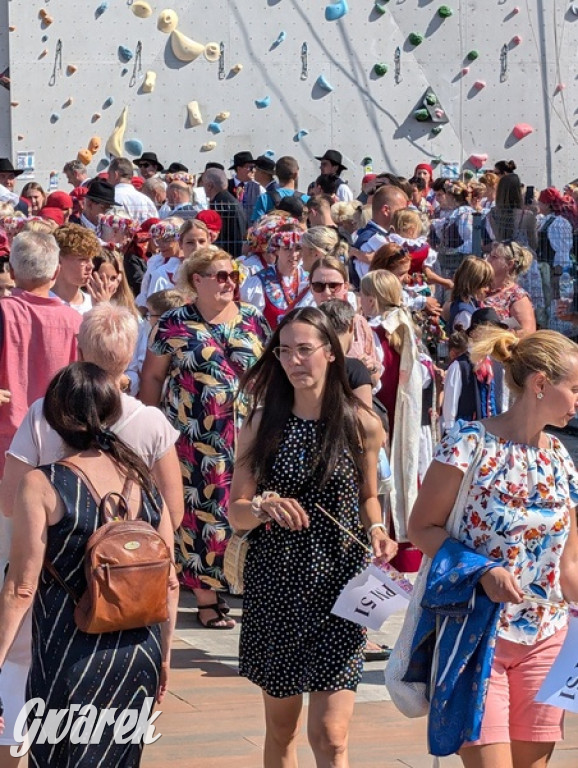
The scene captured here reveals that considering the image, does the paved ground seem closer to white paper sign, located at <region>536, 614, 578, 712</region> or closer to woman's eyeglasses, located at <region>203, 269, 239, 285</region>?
white paper sign, located at <region>536, 614, 578, 712</region>

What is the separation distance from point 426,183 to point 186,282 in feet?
36.3

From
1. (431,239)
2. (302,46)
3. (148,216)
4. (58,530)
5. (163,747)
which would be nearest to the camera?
(58,530)

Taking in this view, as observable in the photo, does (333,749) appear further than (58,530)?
Yes

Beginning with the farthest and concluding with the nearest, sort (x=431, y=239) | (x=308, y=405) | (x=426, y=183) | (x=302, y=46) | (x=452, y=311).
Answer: (x=302, y=46) < (x=426, y=183) < (x=431, y=239) < (x=452, y=311) < (x=308, y=405)

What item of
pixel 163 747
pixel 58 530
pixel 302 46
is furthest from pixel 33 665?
pixel 302 46

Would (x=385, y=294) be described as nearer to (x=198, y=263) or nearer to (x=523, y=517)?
(x=198, y=263)

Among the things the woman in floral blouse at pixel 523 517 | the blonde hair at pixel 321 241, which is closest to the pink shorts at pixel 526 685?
the woman in floral blouse at pixel 523 517

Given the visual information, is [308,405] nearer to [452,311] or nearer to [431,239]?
[452,311]

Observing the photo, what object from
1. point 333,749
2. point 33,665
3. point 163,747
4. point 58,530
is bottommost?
point 163,747

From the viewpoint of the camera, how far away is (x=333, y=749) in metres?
4.51

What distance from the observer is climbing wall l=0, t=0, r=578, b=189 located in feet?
65.3

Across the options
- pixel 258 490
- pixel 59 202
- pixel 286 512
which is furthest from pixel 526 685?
pixel 59 202

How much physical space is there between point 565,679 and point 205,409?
3591 millimetres

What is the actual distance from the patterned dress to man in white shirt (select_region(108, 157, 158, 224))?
6.79 m
